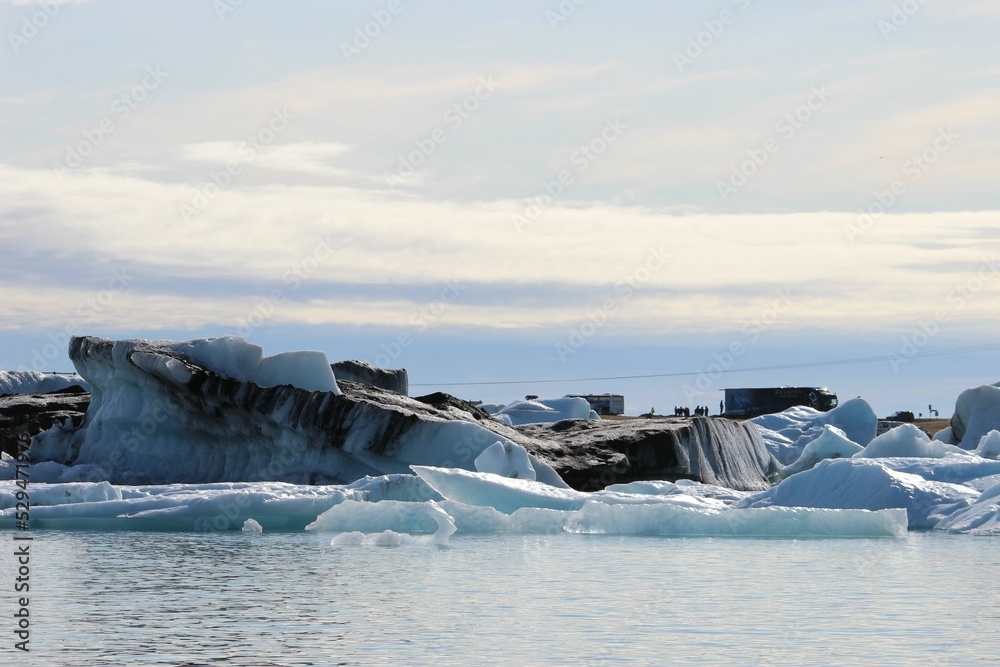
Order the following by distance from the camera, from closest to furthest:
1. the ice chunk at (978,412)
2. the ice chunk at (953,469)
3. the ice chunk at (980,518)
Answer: the ice chunk at (980,518) → the ice chunk at (953,469) → the ice chunk at (978,412)

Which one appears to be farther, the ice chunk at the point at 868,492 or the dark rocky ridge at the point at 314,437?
the dark rocky ridge at the point at 314,437

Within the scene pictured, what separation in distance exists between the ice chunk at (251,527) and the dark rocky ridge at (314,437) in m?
3.30

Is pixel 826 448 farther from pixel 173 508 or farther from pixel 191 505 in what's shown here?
pixel 173 508

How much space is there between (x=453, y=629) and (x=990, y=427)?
2399 centimetres

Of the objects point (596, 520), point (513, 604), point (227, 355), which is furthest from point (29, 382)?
point (513, 604)

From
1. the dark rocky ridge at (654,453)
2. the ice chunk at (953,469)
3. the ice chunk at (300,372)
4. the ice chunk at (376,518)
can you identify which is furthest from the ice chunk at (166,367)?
the ice chunk at (953,469)

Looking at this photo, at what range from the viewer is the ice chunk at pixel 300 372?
2083 centimetres

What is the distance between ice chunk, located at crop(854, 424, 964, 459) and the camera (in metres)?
21.2

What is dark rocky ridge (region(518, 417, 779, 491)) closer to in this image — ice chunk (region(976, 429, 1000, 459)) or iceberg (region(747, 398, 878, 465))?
ice chunk (region(976, 429, 1000, 459))

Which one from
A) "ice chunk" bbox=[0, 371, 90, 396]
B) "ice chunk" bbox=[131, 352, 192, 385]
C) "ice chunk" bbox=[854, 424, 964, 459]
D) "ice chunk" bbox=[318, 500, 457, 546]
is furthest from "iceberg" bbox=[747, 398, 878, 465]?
"ice chunk" bbox=[0, 371, 90, 396]

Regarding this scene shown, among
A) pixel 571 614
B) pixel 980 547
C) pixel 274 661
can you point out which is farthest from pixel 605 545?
pixel 274 661

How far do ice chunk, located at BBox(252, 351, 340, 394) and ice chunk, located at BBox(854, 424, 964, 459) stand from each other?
362 inches

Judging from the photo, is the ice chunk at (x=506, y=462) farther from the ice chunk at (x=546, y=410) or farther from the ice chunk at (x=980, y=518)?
the ice chunk at (x=546, y=410)

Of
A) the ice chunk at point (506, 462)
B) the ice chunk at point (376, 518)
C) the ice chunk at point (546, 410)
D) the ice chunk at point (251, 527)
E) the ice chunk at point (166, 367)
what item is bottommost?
the ice chunk at point (251, 527)
